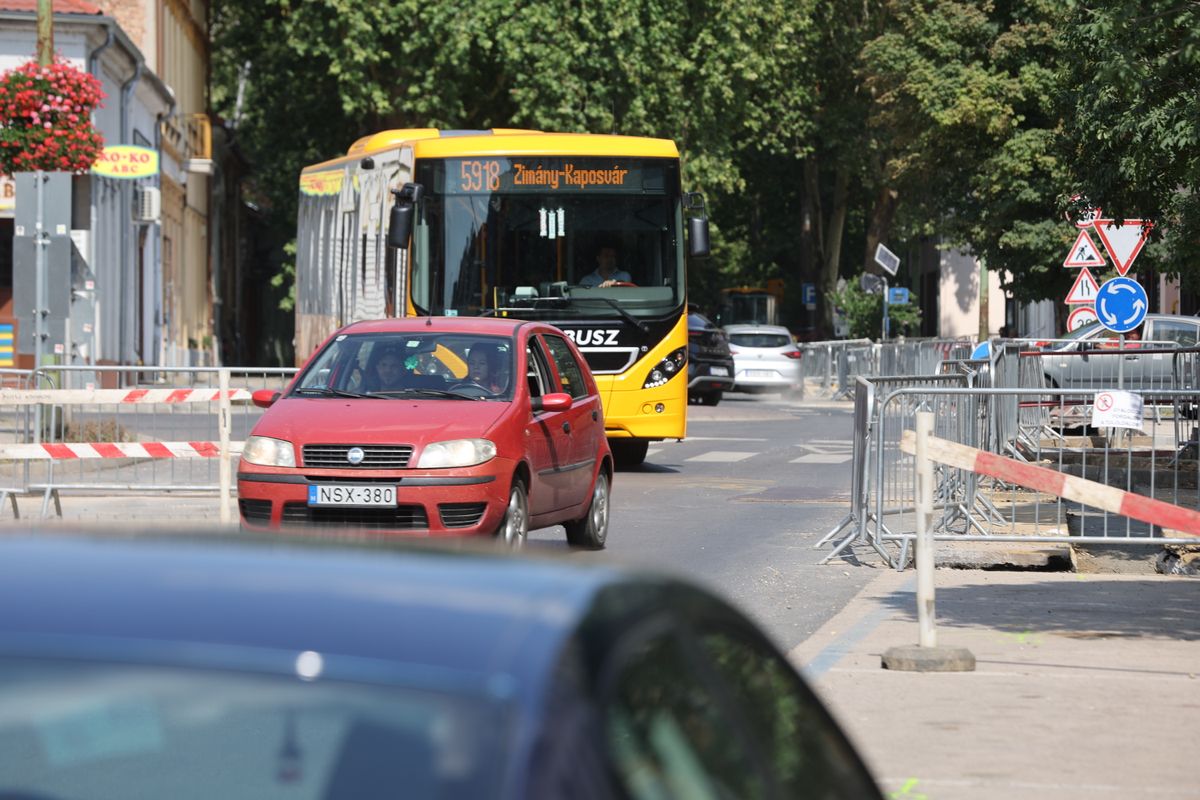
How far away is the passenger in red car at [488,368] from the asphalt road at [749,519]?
1276 millimetres

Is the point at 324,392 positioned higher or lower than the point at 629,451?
higher

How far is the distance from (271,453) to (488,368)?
1.61 m

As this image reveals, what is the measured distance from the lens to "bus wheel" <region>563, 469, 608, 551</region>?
13656mm

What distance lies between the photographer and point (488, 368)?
12.5m

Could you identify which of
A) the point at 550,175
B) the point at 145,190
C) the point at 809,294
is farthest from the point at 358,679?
the point at 809,294

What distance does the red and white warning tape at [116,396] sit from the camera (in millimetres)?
14719

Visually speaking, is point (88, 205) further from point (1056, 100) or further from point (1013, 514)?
point (1013, 514)

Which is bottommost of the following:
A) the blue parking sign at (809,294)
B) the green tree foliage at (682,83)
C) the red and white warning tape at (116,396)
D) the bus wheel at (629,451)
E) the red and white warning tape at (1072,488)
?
the bus wheel at (629,451)

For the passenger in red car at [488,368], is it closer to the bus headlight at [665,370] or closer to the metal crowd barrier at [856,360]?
the bus headlight at [665,370]

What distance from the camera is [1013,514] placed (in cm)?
1262

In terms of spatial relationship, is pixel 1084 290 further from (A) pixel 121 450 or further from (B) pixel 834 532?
(A) pixel 121 450

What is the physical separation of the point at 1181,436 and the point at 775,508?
16.0 feet

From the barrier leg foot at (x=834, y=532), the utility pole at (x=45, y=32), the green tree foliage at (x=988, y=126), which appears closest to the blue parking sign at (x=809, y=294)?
the green tree foliage at (x=988, y=126)

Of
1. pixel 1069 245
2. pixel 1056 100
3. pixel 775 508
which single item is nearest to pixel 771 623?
pixel 775 508
